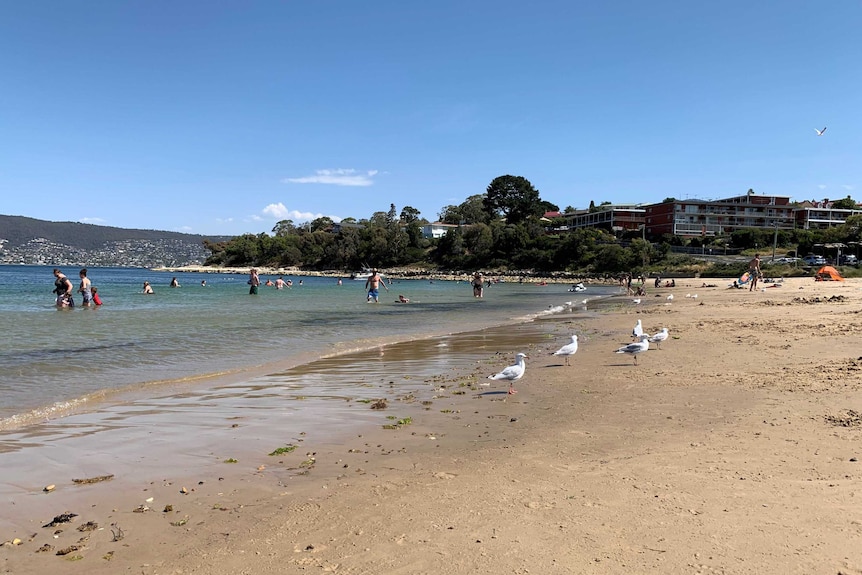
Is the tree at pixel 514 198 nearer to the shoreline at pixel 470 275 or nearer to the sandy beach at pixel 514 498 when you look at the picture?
the shoreline at pixel 470 275

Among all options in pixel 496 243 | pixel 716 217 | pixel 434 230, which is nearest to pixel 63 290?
pixel 496 243

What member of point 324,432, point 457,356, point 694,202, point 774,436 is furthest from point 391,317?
point 694,202

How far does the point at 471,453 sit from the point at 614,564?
2.39 m

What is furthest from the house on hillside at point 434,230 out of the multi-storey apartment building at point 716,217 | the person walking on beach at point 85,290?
the person walking on beach at point 85,290

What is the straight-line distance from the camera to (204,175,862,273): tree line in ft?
283

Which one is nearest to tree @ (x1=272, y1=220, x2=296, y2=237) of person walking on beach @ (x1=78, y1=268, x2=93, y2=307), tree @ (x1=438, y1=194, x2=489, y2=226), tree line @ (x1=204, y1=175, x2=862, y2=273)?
tree line @ (x1=204, y1=175, x2=862, y2=273)

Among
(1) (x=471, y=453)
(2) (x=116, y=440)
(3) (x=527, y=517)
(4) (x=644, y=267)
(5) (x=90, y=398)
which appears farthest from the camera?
(4) (x=644, y=267)

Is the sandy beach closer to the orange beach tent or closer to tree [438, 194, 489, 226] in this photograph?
the orange beach tent

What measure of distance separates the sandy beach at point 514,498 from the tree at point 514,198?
11947cm

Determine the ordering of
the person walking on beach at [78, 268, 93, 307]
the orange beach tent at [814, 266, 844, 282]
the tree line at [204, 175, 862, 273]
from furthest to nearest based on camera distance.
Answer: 1. the tree line at [204, 175, 862, 273]
2. the orange beach tent at [814, 266, 844, 282]
3. the person walking on beach at [78, 268, 93, 307]

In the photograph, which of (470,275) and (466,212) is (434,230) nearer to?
(466,212)

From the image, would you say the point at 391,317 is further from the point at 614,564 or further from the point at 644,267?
the point at 644,267

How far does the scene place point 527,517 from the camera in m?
3.99

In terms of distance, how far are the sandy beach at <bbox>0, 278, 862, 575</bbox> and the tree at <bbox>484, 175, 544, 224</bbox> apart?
119m
